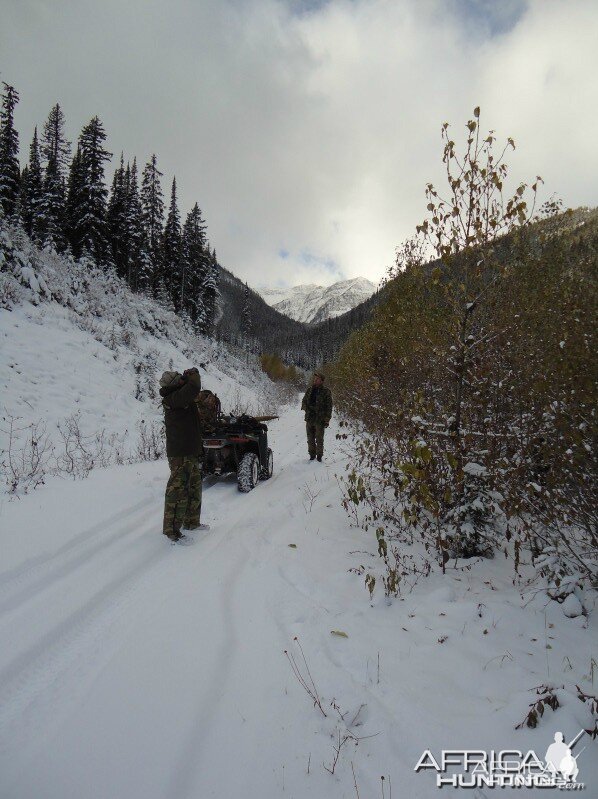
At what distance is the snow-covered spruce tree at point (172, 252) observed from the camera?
3716 cm

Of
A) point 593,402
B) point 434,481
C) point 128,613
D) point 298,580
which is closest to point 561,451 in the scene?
point 593,402

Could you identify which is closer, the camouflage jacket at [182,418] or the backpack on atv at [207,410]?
the camouflage jacket at [182,418]

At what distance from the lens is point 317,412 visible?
8969mm

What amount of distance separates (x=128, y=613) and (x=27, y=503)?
2.81 metres

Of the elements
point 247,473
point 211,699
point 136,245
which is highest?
point 136,245

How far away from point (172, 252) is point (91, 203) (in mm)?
10989

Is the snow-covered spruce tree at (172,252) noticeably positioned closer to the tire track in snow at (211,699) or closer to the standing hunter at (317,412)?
the standing hunter at (317,412)

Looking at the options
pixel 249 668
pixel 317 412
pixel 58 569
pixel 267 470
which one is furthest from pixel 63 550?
pixel 317 412

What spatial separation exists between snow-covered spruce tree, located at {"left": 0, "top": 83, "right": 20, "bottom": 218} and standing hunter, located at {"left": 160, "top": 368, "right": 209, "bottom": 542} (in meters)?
26.5

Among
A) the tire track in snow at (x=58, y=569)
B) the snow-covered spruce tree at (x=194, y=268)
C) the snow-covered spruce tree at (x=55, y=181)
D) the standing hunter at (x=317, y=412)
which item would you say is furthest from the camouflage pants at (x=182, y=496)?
the snow-covered spruce tree at (x=194, y=268)

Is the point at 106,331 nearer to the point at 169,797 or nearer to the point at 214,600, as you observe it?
the point at 214,600

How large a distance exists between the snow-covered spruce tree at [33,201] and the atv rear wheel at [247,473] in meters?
22.7

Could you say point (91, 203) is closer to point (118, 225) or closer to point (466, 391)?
point (118, 225)

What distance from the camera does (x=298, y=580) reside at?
12.2 ft
